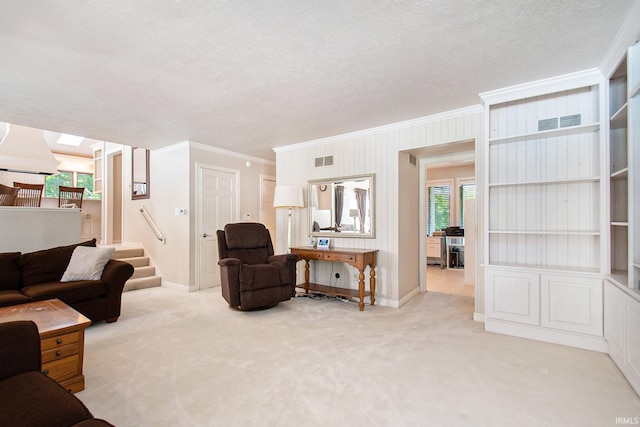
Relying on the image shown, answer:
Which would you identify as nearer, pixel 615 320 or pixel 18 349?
pixel 18 349

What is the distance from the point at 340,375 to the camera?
2.20 meters

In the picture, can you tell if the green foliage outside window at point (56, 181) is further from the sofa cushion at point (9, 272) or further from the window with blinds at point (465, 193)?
the window with blinds at point (465, 193)

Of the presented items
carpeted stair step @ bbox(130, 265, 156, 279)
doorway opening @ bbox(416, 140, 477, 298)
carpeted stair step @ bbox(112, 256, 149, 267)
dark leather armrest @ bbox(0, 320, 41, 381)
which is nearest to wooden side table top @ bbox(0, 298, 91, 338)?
dark leather armrest @ bbox(0, 320, 41, 381)

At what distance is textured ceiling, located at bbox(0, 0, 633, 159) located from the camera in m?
1.86

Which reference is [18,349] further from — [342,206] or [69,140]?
[69,140]

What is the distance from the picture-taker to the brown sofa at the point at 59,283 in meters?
2.98

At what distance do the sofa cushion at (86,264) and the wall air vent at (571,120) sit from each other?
4.62 m

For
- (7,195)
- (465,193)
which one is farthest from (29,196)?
(465,193)

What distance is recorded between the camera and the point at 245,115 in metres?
3.66

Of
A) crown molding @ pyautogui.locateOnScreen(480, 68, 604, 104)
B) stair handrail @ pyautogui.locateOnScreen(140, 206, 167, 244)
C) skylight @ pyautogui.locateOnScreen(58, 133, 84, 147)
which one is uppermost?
skylight @ pyautogui.locateOnScreen(58, 133, 84, 147)

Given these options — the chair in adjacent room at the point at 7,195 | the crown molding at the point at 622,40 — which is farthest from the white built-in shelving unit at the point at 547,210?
the chair in adjacent room at the point at 7,195

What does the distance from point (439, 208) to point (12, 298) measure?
7.69m

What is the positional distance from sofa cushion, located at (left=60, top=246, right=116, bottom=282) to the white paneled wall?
2.71 metres

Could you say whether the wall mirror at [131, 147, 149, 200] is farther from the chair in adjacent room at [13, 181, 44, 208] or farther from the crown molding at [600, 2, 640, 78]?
the crown molding at [600, 2, 640, 78]
